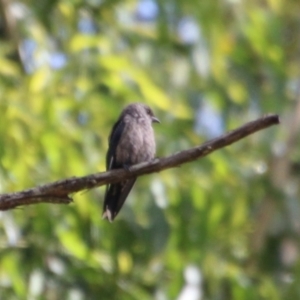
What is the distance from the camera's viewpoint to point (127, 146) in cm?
587

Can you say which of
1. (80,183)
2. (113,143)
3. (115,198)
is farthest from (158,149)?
(80,183)

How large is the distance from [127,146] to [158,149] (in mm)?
1794

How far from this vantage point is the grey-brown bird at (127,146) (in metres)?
5.28

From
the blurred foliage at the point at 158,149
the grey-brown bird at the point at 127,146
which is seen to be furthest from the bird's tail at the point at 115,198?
the blurred foliage at the point at 158,149

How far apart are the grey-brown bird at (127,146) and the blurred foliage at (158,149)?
63cm

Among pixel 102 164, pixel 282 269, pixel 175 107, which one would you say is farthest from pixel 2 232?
pixel 282 269

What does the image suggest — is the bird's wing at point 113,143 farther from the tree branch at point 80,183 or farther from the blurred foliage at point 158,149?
the tree branch at point 80,183

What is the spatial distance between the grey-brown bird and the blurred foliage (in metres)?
0.63

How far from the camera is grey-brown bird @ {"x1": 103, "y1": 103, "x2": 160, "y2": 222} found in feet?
17.3

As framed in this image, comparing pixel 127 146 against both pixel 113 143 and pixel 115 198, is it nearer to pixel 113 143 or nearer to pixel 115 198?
pixel 113 143

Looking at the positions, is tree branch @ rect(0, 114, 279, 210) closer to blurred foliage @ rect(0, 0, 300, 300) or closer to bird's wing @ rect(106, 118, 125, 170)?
bird's wing @ rect(106, 118, 125, 170)

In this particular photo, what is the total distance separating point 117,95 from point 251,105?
182 centimetres

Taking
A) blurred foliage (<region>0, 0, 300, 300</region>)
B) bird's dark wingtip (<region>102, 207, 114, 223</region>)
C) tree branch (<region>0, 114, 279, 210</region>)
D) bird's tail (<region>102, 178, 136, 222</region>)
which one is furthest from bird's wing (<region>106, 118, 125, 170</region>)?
tree branch (<region>0, 114, 279, 210</region>)

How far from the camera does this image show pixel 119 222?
7.58m
